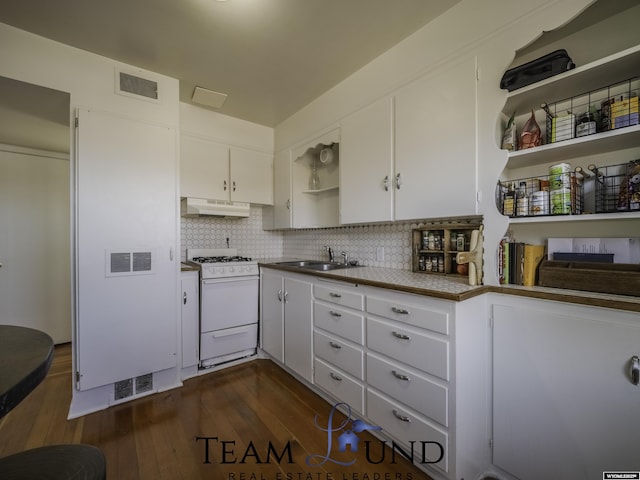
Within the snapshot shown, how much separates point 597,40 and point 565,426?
5.64 ft

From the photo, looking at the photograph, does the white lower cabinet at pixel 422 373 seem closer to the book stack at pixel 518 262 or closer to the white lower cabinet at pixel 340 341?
the white lower cabinet at pixel 340 341

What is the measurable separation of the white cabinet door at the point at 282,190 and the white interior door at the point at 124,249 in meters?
1.10

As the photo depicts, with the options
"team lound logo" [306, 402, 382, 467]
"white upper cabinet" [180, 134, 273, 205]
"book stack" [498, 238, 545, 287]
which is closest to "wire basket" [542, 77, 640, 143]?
"book stack" [498, 238, 545, 287]

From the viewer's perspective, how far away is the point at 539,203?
1.30 metres

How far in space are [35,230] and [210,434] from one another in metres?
3.07

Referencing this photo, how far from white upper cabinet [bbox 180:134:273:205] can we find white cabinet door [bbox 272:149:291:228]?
0.26ft

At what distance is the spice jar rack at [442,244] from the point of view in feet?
5.85

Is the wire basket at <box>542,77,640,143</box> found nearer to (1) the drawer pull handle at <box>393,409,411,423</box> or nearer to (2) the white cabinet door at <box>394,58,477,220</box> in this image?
(2) the white cabinet door at <box>394,58,477,220</box>

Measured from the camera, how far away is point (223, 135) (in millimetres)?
2840

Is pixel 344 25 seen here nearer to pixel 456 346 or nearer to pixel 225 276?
pixel 456 346

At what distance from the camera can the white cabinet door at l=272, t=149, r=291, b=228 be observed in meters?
2.95

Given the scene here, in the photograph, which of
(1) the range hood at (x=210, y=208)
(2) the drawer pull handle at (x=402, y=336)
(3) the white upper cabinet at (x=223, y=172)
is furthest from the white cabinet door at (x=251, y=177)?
(2) the drawer pull handle at (x=402, y=336)

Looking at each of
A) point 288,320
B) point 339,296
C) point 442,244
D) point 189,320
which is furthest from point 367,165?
point 189,320

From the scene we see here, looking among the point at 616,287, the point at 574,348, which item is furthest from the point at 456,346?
the point at 616,287
